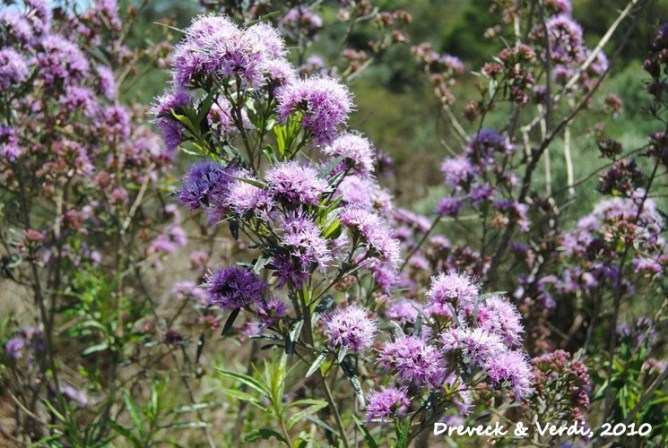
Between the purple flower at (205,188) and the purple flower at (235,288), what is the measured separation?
25cm

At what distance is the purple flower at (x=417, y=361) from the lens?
7.43 feet

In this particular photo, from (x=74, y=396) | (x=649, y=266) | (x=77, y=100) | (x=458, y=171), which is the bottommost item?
(x=74, y=396)

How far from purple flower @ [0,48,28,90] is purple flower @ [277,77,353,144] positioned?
181 cm

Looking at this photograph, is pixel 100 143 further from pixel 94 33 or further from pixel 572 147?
pixel 572 147

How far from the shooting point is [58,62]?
12.3 feet

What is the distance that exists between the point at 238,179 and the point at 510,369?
1.07m

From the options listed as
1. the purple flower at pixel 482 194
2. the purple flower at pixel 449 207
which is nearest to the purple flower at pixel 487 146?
the purple flower at pixel 482 194

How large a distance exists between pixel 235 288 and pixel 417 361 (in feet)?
2.12

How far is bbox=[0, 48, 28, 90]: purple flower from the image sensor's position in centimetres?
344

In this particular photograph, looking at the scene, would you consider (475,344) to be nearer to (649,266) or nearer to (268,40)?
(268,40)

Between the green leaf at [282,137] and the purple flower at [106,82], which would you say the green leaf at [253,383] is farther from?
the purple flower at [106,82]

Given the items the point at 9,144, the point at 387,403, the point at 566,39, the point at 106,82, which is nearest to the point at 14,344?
the point at 9,144

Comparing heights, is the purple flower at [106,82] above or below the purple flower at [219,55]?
above

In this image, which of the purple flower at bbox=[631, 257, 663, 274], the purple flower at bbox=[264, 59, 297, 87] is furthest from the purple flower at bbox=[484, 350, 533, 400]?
the purple flower at bbox=[631, 257, 663, 274]
